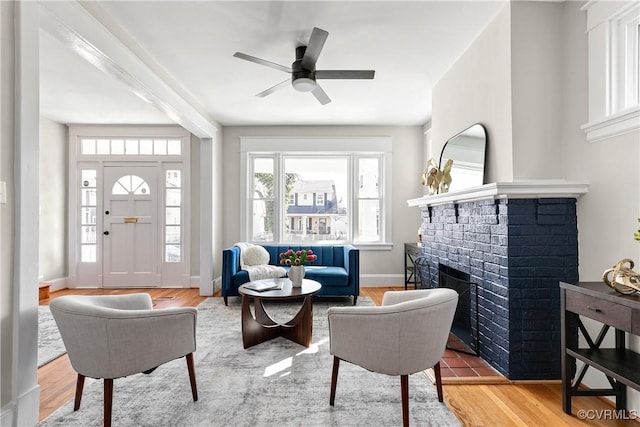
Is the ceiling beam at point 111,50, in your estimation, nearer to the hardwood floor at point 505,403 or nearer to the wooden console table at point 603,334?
the hardwood floor at point 505,403

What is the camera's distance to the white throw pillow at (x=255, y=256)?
15.7ft

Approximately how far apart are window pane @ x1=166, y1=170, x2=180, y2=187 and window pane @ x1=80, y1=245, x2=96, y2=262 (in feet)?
5.19

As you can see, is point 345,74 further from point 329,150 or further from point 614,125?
point 329,150

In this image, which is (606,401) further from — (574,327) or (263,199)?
(263,199)

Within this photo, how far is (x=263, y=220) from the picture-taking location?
5.72 meters

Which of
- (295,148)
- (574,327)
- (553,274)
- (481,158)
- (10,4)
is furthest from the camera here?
(295,148)

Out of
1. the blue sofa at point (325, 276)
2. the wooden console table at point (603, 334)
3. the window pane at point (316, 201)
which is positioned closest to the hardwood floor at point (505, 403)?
the wooden console table at point (603, 334)

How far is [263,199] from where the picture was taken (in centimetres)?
571

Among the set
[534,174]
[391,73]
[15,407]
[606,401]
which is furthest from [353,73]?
[15,407]

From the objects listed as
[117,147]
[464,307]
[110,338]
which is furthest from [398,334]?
[117,147]

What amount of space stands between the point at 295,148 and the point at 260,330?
3.24m

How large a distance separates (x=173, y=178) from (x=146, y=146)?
686mm

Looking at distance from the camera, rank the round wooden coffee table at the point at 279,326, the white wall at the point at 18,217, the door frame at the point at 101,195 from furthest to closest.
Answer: the door frame at the point at 101,195 < the round wooden coffee table at the point at 279,326 < the white wall at the point at 18,217

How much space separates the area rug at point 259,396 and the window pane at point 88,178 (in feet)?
13.3
